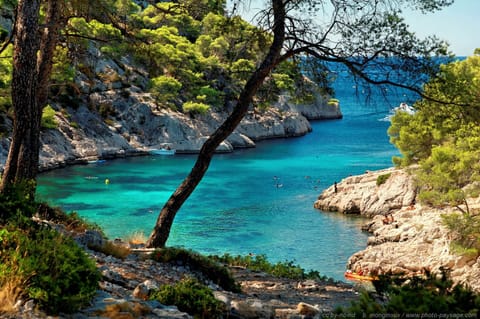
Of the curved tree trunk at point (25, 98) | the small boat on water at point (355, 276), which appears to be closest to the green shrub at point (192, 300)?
the curved tree trunk at point (25, 98)

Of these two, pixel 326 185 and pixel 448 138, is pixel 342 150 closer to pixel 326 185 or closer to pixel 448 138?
pixel 326 185

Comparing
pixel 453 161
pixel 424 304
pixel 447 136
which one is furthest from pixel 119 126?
pixel 424 304

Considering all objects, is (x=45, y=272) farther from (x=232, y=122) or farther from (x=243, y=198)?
(x=243, y=198)

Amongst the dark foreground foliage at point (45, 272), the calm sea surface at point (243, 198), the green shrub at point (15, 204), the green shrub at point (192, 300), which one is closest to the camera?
the dark foreground foliage at point (45, 272)

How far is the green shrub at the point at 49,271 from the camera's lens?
19.6 ft

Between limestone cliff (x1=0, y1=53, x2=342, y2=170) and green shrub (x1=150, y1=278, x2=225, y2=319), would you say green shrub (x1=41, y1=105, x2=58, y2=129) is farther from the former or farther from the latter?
green shrub (x1=150, y1=278, x2=225, y2=319)

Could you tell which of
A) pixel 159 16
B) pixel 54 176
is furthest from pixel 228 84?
pixel 54 176

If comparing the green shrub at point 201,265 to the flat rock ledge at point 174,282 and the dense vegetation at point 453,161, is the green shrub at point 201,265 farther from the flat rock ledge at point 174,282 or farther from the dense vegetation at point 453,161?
the dense vegetation at point 453,161

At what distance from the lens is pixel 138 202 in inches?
1756

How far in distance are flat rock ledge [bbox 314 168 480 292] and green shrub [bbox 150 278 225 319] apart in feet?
49.3

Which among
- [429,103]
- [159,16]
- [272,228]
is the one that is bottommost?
[272,228]

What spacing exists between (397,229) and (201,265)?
26.4 m

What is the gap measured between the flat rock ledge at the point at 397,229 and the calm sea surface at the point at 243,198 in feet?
4.65

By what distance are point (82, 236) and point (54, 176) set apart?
41597 millimetres
